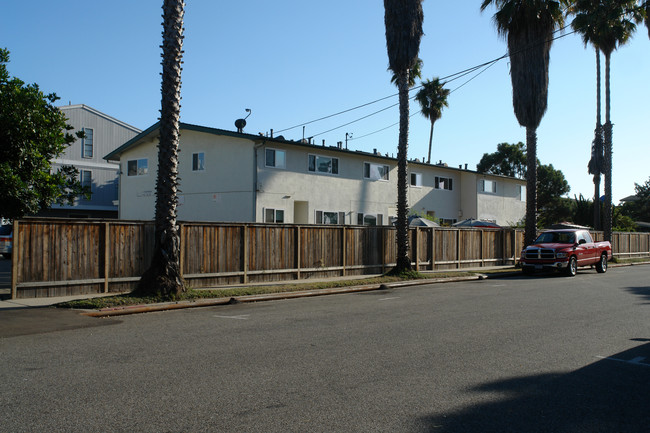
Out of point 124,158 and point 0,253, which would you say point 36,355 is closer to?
point 0,253

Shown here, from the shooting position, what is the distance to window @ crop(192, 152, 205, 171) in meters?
29.5

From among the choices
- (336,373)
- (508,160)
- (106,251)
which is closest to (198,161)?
(106,251)

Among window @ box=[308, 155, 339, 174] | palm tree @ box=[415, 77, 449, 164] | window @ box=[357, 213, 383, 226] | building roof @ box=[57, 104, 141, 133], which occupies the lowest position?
window @ box=[357, 213, 383, 226]

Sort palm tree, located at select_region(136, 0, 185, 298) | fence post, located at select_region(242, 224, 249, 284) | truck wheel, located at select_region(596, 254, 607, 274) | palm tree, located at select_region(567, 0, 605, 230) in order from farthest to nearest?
palm tree, located at select_region(567, 0, 605, 230)
truck wheel, located at select_region(596, 254, 607, 274)
fence post, located at select_region(242, 224, 249, 284)
palm tree, located at select_region(136, 0, 185, 298)

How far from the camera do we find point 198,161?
29.7 metres

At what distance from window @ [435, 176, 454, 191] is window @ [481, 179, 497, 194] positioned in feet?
8.42

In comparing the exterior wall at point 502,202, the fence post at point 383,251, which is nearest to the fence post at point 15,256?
the fence post at point 383,251

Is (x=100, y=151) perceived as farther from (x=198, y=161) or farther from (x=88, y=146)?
(x=198, y=161)

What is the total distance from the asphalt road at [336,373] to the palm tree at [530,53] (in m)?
15.9

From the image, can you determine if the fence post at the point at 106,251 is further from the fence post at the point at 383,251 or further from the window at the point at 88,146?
the window at the point at 88,146

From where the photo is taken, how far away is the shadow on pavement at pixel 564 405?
480cm

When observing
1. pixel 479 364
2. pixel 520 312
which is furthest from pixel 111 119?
pixel 479 364

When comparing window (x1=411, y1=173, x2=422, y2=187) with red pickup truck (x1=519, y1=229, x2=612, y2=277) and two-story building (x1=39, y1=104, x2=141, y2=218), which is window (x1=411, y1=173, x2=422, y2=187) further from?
two-story building (x1=39, y1=104, x2=141, y2=218)

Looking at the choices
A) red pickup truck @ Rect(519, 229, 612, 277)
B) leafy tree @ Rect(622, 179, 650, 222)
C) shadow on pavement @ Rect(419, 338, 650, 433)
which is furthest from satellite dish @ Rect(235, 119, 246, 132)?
leafy tree @ Rect(622, 179, 650, 222)
